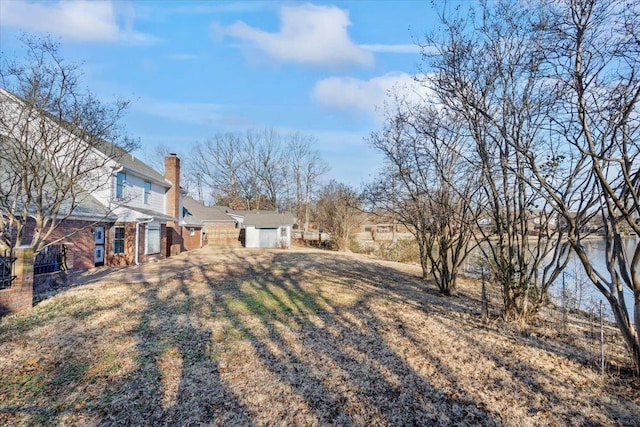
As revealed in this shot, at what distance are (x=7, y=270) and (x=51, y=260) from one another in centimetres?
291

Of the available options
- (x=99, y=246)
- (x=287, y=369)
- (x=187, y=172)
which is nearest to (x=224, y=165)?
(x=187, y=172)

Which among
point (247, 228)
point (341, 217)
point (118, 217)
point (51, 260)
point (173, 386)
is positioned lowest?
point (173, 386)

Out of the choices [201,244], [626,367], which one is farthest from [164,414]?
[201,244]

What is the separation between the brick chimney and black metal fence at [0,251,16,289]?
38.9 feet

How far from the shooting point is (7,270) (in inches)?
269

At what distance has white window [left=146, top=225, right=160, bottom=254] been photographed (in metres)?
15.6

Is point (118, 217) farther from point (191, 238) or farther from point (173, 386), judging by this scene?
point (173, 386)

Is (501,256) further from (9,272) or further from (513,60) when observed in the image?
(9,272)

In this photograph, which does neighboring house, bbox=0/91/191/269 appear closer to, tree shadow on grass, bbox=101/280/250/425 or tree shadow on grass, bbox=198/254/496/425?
tree shadow on grass, bbox=101/280/250/425

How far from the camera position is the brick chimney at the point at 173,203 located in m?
19.1

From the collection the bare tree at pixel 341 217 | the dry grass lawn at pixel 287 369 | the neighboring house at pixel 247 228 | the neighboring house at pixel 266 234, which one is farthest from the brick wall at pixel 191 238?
the dry grass lawn at pixel 287 369

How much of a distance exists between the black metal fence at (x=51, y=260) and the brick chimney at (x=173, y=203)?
880 centimetres

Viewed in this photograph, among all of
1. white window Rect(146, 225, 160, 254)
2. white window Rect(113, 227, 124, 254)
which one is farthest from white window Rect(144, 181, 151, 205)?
white window Rect(113, 227, 124, 254)

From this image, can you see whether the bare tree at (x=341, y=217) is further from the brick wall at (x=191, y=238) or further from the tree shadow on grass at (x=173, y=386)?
the tree shadow on grass at (x=173, y=386)
